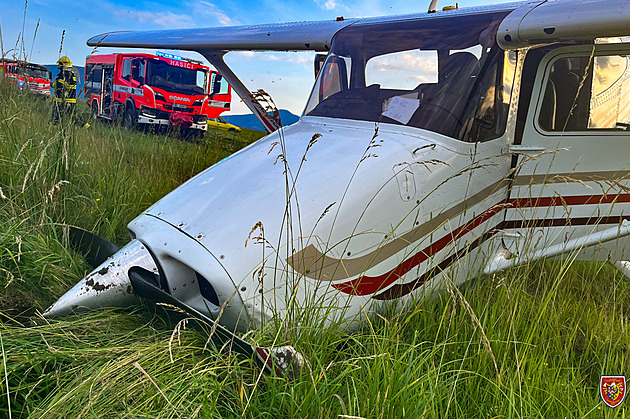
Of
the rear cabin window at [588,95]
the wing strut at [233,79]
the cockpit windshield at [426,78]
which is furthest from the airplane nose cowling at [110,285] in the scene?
the wing strut at [233,79]

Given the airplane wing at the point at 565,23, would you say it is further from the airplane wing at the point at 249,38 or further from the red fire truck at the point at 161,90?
the red fire truck at the point at 161,90

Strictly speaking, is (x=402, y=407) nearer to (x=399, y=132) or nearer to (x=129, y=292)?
(x=129, y=292)

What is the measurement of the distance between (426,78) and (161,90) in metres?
17.4

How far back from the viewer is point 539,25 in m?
3.34

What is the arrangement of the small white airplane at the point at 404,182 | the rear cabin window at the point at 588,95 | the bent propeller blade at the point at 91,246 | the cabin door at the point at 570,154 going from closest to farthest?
1. the small white airplane at the point at 404,182
2. the bent propeller blade at the point at 91,246
3. the cabin door at the point at 570,154
4. the rear cabin window at the point at 588,95

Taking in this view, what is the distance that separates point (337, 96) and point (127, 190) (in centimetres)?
220

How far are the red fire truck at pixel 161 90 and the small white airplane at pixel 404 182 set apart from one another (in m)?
15.8

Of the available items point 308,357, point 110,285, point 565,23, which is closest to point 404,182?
point 308,357

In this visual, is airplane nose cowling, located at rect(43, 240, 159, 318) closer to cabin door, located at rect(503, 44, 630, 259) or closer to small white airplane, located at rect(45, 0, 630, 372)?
small white airplane, located at rect(45, 0, 630, 372)

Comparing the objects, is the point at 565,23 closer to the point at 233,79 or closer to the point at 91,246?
the point at 91,246

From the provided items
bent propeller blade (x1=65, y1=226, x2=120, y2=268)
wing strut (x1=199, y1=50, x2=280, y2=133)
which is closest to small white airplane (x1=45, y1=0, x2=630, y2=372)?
bent propeller blade (x1=65, y1=226, x2=120, y2=268)

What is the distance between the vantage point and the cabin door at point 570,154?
3654mm

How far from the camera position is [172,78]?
19797mm

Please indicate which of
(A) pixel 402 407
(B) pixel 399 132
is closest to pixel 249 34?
(B) pixel 399 132
